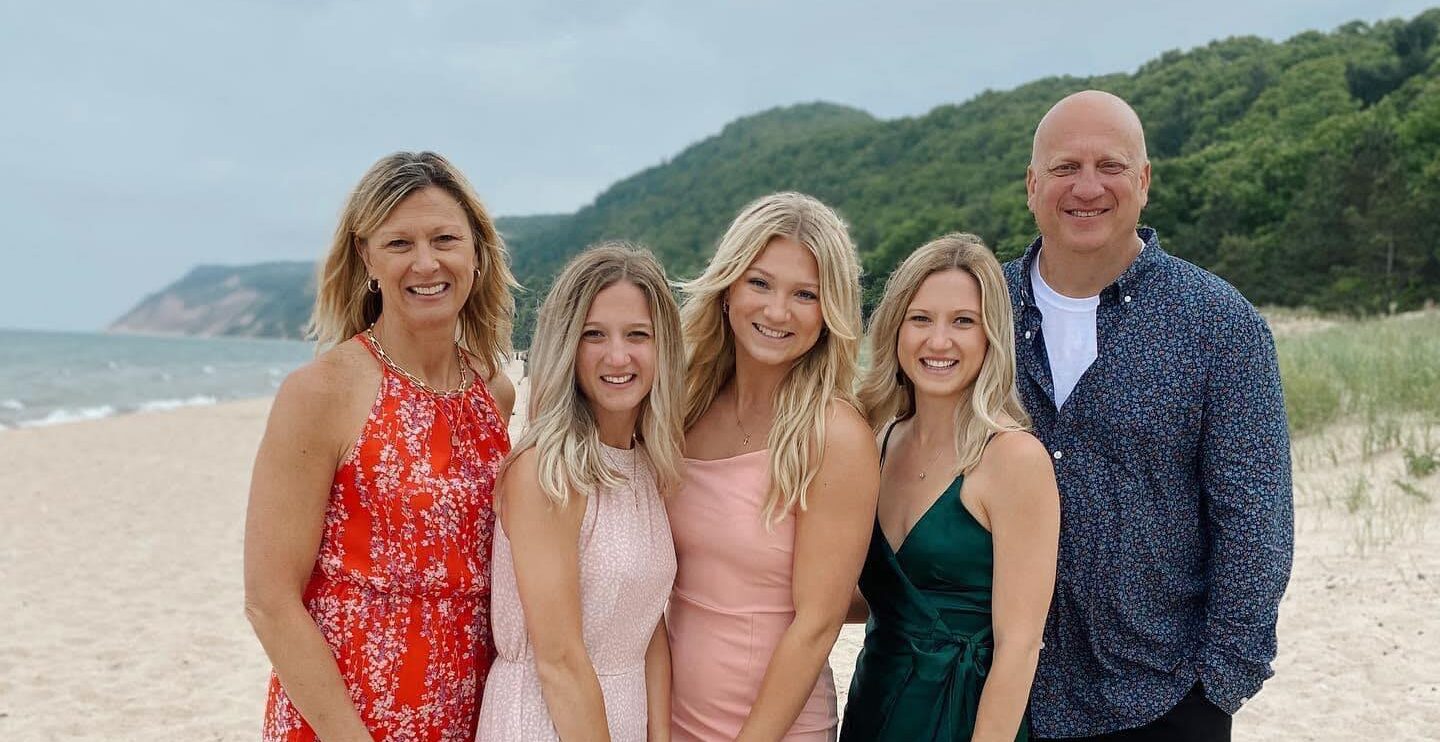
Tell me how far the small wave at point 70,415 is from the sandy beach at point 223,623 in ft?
59.0

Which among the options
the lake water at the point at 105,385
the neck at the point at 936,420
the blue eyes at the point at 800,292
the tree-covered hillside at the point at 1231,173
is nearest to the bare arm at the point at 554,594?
the blue eyes at the point at 800,292

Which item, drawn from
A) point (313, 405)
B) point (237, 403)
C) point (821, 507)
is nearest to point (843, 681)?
point (821, 507)

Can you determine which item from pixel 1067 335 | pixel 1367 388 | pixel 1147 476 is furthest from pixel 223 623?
pixel 1367 388

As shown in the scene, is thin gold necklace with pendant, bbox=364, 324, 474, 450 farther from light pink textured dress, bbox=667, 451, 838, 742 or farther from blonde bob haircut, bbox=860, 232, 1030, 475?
blonde bob haircut, bbox=860, 232, 1030, 475

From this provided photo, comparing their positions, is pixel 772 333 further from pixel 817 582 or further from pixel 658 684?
pixel 658 684

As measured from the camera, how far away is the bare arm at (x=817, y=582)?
2604mm

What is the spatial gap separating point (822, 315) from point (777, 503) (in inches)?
22.4

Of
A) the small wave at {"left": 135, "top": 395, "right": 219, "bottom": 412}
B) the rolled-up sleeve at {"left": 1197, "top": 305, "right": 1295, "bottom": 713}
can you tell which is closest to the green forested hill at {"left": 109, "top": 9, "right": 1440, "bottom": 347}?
the rolled-up sleeve at {"left": 1197, "top": 305, "right": 1295, "bottom": 713}

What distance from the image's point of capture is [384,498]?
2.50m

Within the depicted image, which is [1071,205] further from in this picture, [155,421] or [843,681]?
[155,421]

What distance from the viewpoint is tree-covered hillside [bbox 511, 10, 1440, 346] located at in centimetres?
3108

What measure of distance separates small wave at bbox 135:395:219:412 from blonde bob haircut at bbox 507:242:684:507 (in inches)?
1509

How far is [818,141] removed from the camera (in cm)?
7475

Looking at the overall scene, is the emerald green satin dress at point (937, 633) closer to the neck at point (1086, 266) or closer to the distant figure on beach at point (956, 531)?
the distant figure on beach at point (956, 531)
